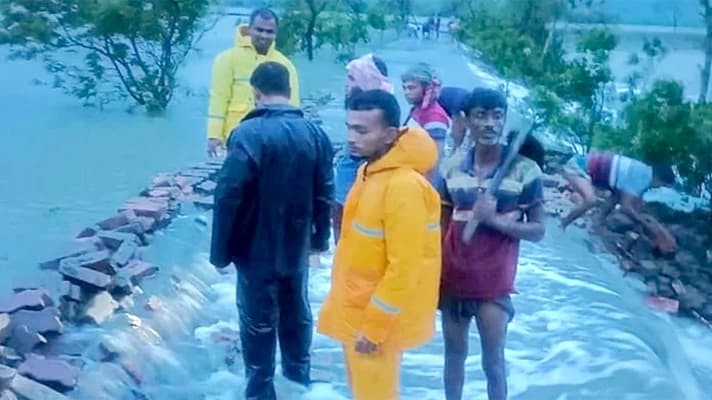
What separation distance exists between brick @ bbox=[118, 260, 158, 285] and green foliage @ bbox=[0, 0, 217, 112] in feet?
30.5

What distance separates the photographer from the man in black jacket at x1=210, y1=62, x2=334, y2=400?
4488 millimetres

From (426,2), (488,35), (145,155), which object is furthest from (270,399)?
(426,2)

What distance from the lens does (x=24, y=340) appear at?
5.31m

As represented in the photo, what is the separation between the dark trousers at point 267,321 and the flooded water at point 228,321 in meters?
0.28

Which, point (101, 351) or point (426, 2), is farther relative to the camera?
point (426, 2)

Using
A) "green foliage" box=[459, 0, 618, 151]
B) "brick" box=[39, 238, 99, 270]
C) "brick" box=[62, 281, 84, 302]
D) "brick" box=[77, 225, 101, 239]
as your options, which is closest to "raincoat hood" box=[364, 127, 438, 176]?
"brick" box=[62, 281, 84, 302]

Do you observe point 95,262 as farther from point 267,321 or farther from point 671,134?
point 671,134

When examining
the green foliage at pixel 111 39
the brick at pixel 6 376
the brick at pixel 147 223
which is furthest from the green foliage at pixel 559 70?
the brick at pixel 6 376

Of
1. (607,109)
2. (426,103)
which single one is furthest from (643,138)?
(426,103)

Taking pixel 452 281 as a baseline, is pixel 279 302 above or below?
below

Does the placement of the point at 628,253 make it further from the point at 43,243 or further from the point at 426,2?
the point at 426,2

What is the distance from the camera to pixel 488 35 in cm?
2855

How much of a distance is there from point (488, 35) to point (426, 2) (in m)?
31.4

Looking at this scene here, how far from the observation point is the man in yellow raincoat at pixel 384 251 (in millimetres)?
3688
